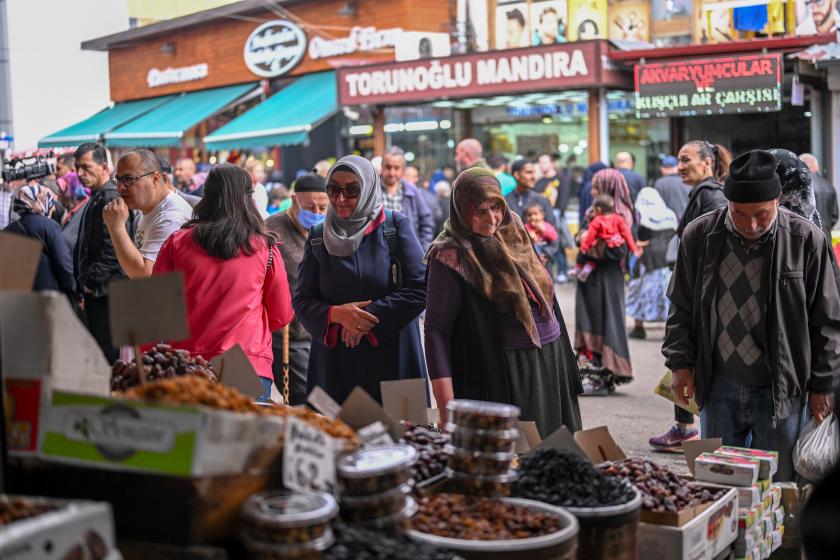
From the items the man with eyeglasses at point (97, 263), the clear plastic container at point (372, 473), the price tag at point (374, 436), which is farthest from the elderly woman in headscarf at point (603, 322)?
the clear plastic container at point (372, 473)

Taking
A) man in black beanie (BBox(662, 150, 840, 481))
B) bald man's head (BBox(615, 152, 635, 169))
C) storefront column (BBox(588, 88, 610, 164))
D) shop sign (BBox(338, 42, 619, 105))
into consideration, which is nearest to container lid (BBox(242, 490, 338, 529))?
man in black beanie (BBox(662, 150, 840, 481))

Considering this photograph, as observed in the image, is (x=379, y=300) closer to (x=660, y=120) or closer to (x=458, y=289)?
(x=458, y=289)

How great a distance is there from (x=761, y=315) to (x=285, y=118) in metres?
16.3

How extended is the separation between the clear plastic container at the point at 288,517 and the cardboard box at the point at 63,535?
0.31 meters

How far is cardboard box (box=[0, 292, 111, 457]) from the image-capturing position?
2.43 m

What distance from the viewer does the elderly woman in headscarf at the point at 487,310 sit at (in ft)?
14.5

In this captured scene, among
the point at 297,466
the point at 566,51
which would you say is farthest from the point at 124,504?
the point at 566,51

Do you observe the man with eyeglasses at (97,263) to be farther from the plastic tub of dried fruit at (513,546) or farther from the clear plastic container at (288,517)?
the clear plastic container at (288,517)

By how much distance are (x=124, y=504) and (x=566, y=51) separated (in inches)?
553

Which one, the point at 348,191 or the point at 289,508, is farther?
the point at 348,191

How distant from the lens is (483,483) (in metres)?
2.93

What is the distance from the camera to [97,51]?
29.2ft

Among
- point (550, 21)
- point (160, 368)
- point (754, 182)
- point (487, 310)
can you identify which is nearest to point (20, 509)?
point (160, 368)

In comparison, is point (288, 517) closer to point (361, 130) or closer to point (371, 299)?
point (371, 299)
